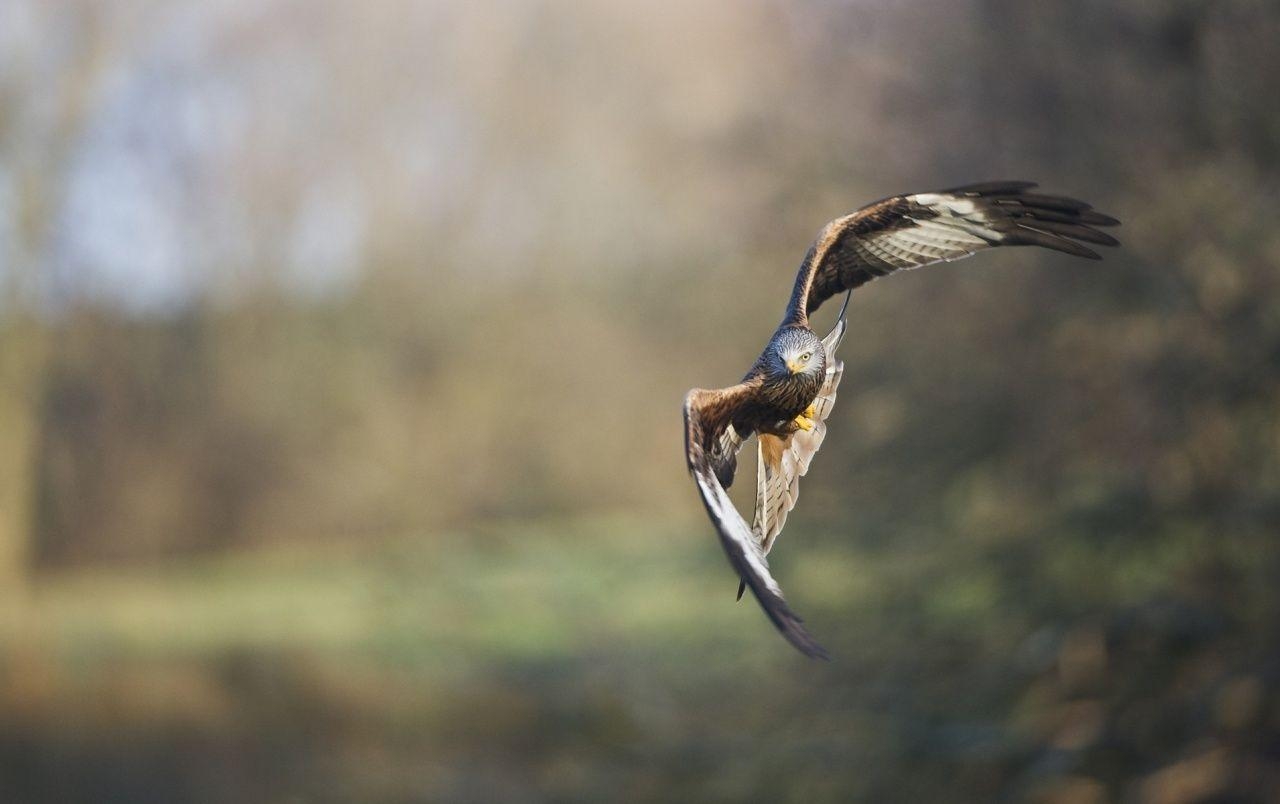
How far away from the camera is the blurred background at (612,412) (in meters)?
6.11

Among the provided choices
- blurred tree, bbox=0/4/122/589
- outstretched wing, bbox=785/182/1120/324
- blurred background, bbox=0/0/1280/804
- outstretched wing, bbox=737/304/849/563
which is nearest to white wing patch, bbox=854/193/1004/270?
outstretched wing, bbox=785/182/1120/324

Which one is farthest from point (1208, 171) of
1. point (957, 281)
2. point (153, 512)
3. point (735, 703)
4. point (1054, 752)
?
point (153, 512)

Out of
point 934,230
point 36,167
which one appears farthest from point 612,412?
point 934,230

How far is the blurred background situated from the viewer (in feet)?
20.1

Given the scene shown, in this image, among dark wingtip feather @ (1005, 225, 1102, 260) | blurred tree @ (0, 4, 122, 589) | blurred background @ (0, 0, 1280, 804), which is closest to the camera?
dark wingtip feather @ (1005, 225, 1102, 260)

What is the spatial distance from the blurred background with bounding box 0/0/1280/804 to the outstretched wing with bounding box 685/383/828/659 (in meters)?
3.00

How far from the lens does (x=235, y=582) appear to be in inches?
579

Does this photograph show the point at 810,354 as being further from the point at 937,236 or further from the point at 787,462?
the point at 937,236

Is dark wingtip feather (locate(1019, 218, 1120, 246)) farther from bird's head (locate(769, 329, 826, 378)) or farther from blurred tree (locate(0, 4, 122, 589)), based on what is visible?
blurred tree (locate(0, 4, 122, 589))

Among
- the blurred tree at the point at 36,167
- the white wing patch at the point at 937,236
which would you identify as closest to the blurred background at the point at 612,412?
the blurred tree at the point at 36,167

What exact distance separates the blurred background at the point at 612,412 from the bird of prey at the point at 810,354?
2844 millimetres

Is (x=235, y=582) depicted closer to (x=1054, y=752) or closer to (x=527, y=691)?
(x=527, y=691)

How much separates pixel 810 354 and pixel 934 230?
234 mm

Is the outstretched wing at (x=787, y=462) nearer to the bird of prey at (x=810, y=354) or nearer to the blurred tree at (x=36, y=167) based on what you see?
the bird of prey at (x=810, y=354)
